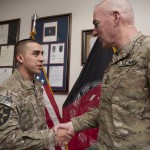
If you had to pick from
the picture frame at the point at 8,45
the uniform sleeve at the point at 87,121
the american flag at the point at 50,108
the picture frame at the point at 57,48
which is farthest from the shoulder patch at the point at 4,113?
the picture frame at the point at 8,45

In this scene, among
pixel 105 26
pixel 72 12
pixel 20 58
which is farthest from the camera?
pixel 72 12

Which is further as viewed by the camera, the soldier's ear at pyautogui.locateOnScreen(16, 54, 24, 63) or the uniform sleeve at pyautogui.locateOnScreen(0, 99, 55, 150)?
the soldier's ear at pyautogui.locateOnScreen(16, 54, 24, 63)

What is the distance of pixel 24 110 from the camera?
4.92ft

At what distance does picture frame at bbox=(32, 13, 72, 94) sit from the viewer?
2377 mm

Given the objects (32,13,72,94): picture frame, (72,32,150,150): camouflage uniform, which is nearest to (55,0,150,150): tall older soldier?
(72,32,150,150): camouflage uniform

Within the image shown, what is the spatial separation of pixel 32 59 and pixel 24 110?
0.50 m

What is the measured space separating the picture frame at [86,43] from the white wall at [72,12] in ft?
0.17

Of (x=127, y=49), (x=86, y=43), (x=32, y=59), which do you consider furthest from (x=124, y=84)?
(x=86, y=43)

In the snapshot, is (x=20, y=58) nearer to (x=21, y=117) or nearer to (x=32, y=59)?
(x=32, y=59)

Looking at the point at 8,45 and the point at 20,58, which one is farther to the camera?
the point at 8,45

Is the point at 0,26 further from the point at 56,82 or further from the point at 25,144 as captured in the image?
the point at 25,144

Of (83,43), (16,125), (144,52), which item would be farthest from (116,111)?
(83,43)

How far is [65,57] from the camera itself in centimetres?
238

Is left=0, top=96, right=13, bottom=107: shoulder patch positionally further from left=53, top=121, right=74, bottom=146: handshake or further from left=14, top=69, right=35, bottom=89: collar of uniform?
left=53, top=121, right=74, bottom=146: handshake
